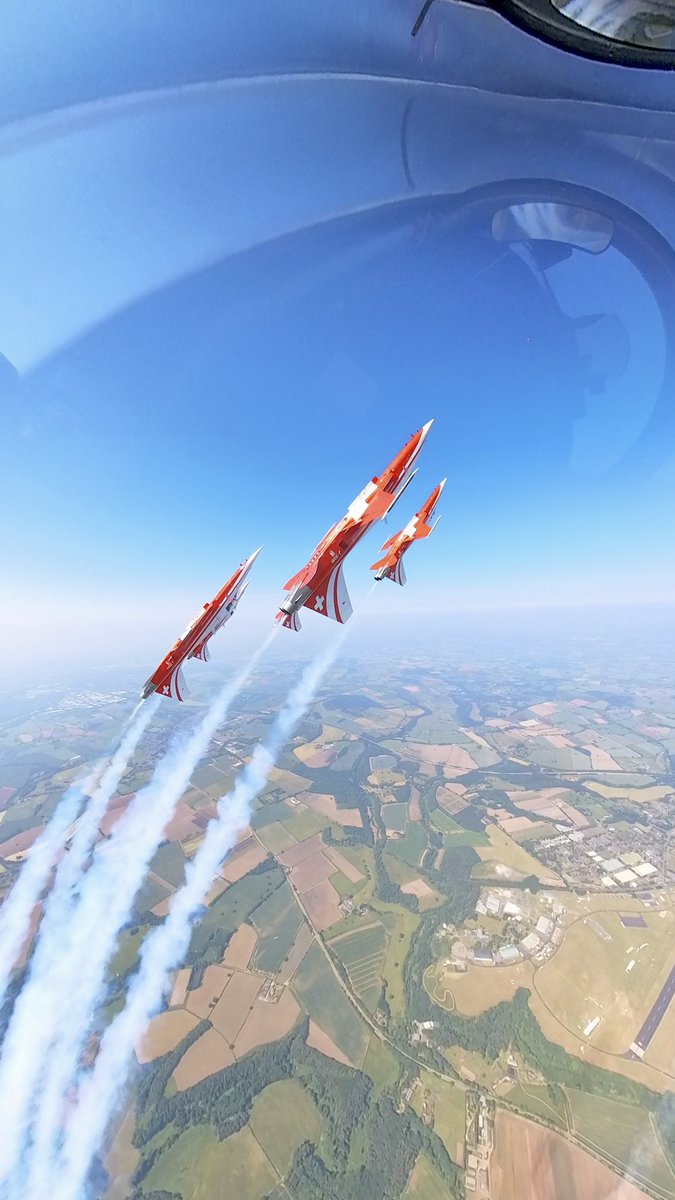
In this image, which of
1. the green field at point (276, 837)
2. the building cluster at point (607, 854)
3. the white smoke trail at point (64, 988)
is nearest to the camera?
the white smoke trail at point (64, 988)

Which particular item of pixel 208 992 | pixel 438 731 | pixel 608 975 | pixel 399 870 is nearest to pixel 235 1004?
pixel 208 992

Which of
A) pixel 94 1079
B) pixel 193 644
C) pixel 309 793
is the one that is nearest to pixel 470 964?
pixel 94 1079

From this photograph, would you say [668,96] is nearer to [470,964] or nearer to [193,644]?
[193,644]

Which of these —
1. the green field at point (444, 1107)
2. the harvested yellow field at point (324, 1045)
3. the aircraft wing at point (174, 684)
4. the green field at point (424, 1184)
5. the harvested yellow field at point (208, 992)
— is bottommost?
the green field at point (424, 1184)

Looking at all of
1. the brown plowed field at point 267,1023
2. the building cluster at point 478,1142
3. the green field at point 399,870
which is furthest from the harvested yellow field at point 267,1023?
the green field at point 399,870

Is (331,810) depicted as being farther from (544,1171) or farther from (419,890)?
(544,1171)

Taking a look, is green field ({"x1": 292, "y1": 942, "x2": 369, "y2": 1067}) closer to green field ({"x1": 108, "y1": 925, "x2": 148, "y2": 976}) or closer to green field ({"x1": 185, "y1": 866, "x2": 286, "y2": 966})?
green field ({"x1": 185, "y1": 866, "x2": 286, "y2": 966})

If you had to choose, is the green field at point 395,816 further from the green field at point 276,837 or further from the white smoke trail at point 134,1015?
the white smoke trail at point 134,1015
